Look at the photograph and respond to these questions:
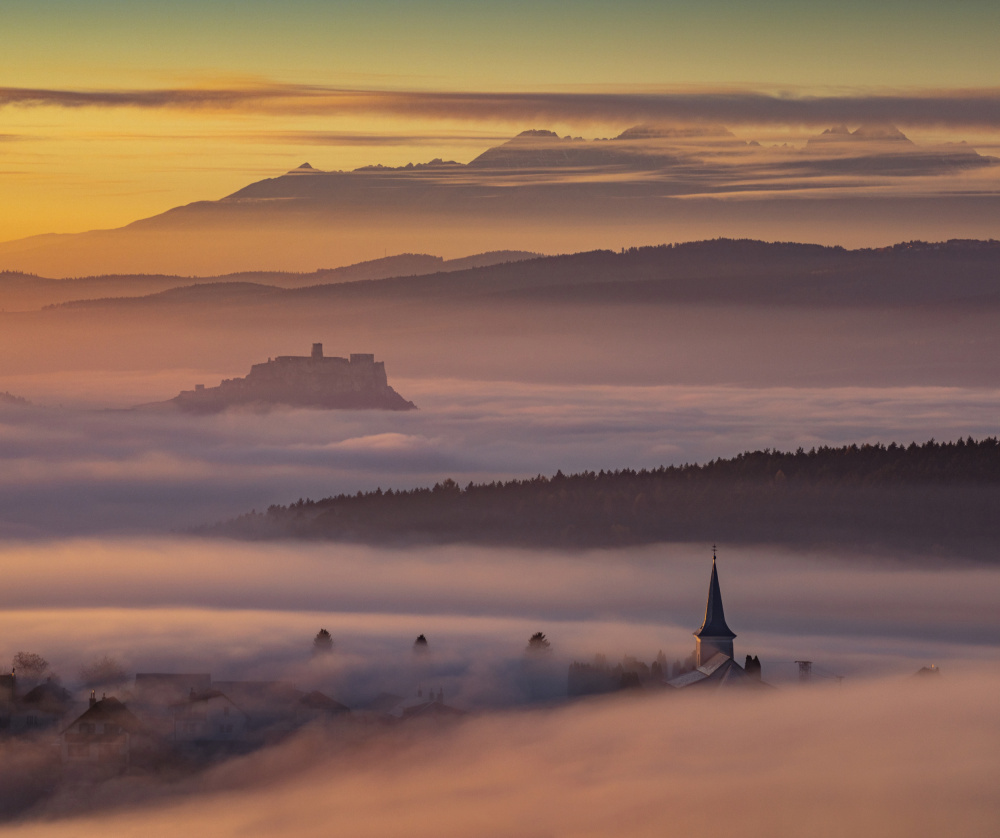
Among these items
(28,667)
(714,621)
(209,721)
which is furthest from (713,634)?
(28,667)

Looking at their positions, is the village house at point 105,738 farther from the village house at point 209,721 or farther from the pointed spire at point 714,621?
the pointed spire at point 714,621

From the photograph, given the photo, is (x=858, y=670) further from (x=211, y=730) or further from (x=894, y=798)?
(x=211, y=730)

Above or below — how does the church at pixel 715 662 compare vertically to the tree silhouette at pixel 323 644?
above

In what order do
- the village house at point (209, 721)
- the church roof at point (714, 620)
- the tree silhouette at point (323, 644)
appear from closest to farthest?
the village house at point (209, 721), the church roof at point (714, 620), the tree silhouette at point (323, 644)

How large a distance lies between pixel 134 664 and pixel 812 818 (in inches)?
1622

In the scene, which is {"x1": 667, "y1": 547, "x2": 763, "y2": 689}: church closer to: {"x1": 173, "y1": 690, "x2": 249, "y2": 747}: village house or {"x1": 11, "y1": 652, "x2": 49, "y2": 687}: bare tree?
{"x1": 173, "y1": 690, "x2": 249, "y2": 747}: village house

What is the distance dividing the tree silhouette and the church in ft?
71.9

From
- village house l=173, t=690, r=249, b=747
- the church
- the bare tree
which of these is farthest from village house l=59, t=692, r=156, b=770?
the church

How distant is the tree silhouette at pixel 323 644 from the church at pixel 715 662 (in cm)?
2192

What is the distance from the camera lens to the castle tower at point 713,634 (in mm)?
134000

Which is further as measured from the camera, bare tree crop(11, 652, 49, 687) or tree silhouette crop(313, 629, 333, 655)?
tree silhouette crop(313, 629, 333, 655)

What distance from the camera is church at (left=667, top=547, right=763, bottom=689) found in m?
127

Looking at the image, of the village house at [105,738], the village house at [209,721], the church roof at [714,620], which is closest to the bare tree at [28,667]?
the village house at [209,721]

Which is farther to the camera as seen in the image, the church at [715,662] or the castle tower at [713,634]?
the castle tower at [713,634]
